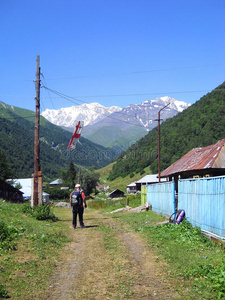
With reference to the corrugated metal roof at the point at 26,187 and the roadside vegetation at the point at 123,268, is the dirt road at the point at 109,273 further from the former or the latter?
the corrugated metal roof at the point at 26,187

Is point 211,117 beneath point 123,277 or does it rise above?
above

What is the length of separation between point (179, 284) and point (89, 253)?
3734mm

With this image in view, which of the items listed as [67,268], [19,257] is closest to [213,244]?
[67,268]

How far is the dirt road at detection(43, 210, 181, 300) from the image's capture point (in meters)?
5.73

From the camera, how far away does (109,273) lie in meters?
7.05

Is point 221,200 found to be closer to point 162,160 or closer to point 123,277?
point 123,277

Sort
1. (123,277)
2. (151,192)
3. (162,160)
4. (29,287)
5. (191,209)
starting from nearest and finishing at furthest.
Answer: (29,287)
(123,277)
(191,209)
(151,192)
(162,160)

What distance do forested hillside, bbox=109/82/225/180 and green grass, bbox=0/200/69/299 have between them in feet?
315

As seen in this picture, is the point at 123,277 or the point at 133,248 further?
the point at 133,248

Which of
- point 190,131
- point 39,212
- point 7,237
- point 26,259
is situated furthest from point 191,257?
point 190,131

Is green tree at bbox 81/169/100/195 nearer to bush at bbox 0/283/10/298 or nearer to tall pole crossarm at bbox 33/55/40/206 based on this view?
tall pole crossarm at bbox 33/55/40/206

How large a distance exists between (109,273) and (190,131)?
372 ft

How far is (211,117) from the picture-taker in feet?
366

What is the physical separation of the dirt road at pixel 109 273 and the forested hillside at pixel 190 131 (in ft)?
315
